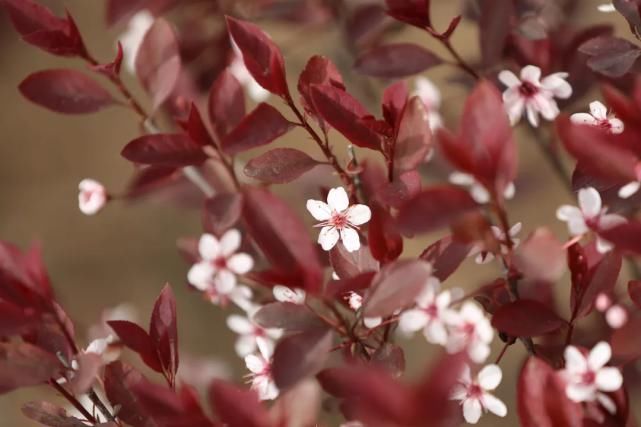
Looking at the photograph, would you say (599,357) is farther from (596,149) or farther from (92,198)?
(92,198)

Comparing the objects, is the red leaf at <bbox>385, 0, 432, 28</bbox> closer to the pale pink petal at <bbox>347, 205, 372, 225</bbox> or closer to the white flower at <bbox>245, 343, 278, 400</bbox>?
the pale pink petal at <bbox>347, 205, 372, 225</bbox>

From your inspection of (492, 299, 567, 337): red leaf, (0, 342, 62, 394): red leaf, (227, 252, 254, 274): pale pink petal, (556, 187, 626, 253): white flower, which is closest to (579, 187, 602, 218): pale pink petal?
(556, 187, 626, 253): white flower

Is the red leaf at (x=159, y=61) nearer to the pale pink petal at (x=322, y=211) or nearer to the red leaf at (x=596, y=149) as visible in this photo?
the pale pink petal at (x=322, y=211)

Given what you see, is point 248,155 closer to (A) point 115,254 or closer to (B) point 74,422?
(A) point 115,254

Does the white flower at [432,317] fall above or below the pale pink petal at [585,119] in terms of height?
below

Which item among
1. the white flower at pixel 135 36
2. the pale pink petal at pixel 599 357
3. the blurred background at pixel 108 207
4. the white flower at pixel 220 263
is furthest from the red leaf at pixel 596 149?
the blurred background at pixel 108 207

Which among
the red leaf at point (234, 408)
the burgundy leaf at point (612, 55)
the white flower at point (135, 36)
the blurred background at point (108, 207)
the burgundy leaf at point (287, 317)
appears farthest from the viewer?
the blurred background at point (108, 207)

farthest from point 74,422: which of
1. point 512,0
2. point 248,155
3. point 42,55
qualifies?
point 42,55
